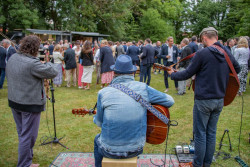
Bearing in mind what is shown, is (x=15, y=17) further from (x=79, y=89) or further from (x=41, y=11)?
(x=79, y=89)

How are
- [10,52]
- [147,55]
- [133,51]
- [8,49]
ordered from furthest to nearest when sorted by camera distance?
[133,51] < [147,55] < [8,49] < [10,52]

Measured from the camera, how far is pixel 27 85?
10.6 ft

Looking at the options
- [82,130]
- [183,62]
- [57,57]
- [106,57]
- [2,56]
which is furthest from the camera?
[57,57]

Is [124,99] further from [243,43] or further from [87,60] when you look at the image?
[87,60]

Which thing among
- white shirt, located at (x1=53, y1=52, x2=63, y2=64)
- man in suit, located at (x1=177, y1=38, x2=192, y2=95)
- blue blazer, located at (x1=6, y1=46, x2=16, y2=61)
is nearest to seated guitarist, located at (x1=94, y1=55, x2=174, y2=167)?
man in suit, located at (x1=177, y1=38, x2=192, y2=95)

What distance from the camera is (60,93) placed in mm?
9266

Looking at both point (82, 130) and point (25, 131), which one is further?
point (82, 130)

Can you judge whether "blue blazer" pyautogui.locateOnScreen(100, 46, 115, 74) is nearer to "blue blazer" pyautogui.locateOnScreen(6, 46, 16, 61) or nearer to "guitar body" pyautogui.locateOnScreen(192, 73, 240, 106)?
"blue blazer" pyautogui.locateOnScreen(6, 46, 16, 61)

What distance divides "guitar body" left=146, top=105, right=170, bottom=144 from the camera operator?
1602mm

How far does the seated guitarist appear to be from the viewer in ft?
8.13

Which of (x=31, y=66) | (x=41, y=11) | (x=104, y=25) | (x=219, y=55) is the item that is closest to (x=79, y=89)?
(x=31, y=66)

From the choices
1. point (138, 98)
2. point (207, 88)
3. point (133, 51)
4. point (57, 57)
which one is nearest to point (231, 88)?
point (207, 88)

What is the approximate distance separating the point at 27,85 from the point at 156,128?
1.89 meters

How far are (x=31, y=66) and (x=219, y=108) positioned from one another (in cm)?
274
